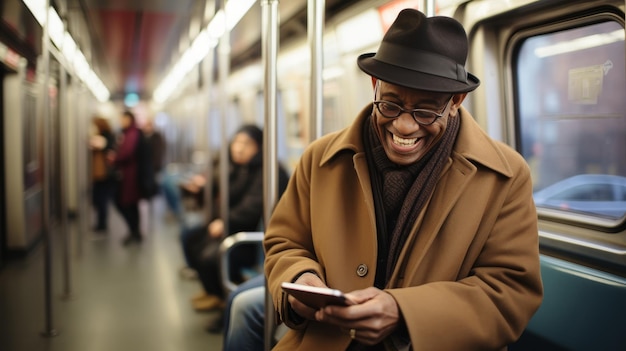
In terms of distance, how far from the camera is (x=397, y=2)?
360 cm

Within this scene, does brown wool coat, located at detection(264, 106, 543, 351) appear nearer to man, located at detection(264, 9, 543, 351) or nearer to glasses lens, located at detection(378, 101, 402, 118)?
man, located at detection(264, 9, 543, 351)

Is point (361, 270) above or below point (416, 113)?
below

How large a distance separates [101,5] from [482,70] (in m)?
5.11

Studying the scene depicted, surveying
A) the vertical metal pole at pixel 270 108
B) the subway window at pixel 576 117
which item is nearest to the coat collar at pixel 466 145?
the vertical metal pole at pixel 270 108

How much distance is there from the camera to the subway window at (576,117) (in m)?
2.42

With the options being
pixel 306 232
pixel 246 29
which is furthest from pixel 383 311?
pixel 246 29

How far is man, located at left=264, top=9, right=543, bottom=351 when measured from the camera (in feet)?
5.37

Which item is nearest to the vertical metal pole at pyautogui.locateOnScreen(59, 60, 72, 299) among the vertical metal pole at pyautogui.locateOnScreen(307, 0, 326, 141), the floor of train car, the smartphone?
the floor of train car

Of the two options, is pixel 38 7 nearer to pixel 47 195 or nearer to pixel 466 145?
pixel 47 195

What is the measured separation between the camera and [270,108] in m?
2.60

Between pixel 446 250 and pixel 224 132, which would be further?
pixel 224 132

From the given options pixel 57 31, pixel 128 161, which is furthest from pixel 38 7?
pixel 128 161

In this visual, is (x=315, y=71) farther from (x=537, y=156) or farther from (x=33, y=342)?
(x=33, y=342)

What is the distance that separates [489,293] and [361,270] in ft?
1.18
